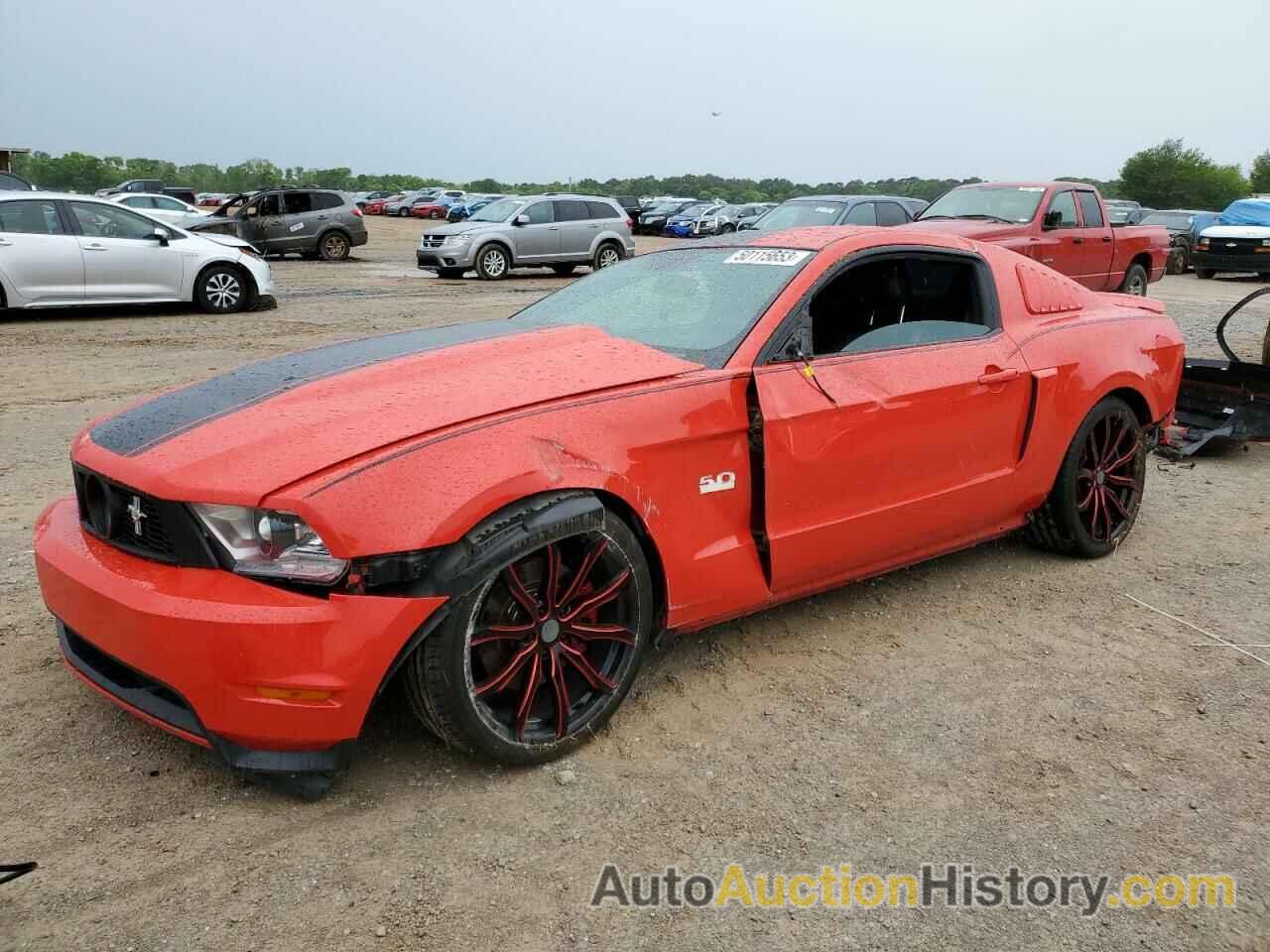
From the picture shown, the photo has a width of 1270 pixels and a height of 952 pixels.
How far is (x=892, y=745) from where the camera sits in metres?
3.16

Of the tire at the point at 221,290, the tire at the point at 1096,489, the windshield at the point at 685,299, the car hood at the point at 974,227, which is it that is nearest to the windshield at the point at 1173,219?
the car hood at the point at 974,227

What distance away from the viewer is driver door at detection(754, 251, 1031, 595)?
3.46 meters

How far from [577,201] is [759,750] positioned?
1807 centimetres

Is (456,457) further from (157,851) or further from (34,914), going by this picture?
(34,914)

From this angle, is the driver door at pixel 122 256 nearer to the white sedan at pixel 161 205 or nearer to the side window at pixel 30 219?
the side window at pixel 30 219

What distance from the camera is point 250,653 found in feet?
8.21

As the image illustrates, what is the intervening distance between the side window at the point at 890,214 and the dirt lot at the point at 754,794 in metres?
10.1

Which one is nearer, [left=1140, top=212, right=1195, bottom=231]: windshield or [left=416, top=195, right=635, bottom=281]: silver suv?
[left=416, top=195, right=635, bottom=281]: silver suv

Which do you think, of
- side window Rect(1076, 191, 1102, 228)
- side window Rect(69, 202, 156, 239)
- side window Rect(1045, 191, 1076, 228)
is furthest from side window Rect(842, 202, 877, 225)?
side window Rect(69, 202, 156, 239)

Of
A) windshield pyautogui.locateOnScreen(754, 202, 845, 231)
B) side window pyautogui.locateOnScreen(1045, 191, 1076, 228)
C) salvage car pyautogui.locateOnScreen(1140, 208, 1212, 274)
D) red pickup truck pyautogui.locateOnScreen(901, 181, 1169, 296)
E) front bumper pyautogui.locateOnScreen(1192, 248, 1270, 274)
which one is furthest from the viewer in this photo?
salvage car pyautogui.locateOnScreen(1140, 208, 1212, 274)

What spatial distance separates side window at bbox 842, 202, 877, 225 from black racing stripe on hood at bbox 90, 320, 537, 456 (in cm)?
1000

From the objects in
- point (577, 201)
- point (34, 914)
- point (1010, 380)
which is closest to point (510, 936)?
point (34, 914)

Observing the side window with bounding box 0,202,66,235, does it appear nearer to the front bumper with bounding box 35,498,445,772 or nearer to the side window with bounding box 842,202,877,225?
the side window with bounding box 842,202,877,225

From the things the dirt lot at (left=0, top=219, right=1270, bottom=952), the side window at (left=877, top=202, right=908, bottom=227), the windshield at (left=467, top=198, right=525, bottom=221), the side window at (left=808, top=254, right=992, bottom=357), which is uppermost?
the windshield at (left=467, top=198, right=525, bottom=221)
